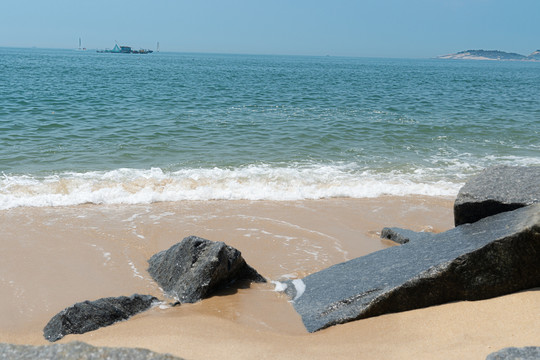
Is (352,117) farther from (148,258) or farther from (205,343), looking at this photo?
(205,343)

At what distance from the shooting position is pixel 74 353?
226 cm

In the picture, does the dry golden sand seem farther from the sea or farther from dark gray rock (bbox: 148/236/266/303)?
the sea

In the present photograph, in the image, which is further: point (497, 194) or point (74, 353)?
point (497, 194)

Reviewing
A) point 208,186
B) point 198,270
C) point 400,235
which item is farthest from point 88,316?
point 208,186

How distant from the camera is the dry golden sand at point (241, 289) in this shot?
3895 millimetres

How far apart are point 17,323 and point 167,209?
4116mm

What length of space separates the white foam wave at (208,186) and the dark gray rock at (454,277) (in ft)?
16.4

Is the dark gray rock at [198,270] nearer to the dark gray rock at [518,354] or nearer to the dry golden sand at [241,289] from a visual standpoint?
the dry golden sand at [241,289]

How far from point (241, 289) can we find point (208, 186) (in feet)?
16.8

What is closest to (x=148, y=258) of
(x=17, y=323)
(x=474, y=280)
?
(x=17, y=323)

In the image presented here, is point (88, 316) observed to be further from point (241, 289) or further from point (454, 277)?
point (454, 277)

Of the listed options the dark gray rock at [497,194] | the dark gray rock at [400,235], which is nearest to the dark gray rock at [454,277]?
the dark gray rock at [497,194]

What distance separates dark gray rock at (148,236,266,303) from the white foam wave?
377 cm

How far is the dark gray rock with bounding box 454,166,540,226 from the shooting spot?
5285 millimetres
